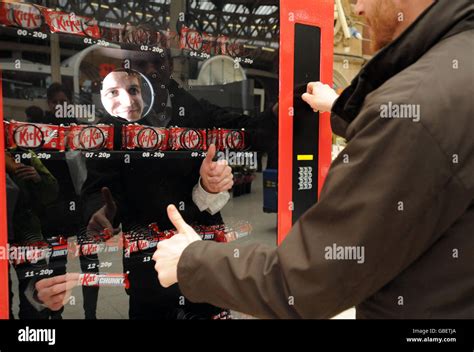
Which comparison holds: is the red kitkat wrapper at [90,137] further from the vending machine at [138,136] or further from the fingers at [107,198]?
the fingers at [107,198]

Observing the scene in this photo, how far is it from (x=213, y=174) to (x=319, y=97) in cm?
61

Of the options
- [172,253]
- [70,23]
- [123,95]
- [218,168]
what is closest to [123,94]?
[123,95]

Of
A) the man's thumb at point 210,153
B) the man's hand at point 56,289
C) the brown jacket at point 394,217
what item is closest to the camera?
the brown jacket at point 394,217

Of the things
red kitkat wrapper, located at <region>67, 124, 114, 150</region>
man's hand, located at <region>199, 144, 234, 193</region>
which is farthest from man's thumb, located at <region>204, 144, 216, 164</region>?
red kitkat wrapper, located at <region>67, 124, 114, 150</region>

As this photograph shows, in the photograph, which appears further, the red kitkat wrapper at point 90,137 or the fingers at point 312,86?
the fingers at point 312,86

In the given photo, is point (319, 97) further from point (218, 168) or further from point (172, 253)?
point (172, 253)

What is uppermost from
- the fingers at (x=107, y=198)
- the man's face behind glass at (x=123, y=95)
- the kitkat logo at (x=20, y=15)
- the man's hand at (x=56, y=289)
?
the kitkat logo at (x=20, y=15)

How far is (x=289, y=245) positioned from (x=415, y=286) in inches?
13.3

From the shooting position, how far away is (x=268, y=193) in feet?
6.76

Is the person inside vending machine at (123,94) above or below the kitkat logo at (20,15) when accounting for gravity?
below

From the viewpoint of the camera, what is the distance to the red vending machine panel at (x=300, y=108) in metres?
1.98

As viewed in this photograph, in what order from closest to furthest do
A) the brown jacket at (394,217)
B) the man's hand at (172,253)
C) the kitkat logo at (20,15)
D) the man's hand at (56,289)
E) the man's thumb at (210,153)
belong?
1. the brown jacket at (394,217)
2. the man's hand at (172,253)
3. the kitkat logo at (20,15)
4. the man's hand at (56,289)
5. the man's thumb at (210,153)

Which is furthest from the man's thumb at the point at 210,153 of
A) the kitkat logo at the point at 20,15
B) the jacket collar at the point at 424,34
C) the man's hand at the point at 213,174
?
the jacket collar at the point at 424,34

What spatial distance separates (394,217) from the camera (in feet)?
3.05
